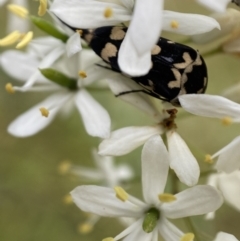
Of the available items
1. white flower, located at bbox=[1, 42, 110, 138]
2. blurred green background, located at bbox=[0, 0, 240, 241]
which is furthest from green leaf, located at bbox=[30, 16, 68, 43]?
blurred green background, located at bbox=[0, 0, 240, 241]

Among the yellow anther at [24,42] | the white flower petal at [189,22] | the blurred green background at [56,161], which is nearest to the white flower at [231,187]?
the white flower petal at [189,22]

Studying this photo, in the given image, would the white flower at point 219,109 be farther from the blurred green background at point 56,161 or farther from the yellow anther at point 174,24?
the blurred green background at point 56,161

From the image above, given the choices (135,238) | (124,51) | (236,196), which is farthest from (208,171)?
(124,51)

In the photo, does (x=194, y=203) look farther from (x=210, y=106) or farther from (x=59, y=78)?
(x=59, y=78)

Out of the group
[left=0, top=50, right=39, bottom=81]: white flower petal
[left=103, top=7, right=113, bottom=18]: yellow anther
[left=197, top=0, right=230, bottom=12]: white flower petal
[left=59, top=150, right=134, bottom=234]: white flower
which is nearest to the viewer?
[left=197, top=0, right=230, bottom=12]: white flower petal

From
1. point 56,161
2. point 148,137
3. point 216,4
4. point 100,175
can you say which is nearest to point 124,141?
point 148,137

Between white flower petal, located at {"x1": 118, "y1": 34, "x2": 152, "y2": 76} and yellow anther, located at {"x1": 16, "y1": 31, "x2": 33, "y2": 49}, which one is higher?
white flower petal, located at {"x1": 118, "y1": 34, "x2": 152, "y2": 76}

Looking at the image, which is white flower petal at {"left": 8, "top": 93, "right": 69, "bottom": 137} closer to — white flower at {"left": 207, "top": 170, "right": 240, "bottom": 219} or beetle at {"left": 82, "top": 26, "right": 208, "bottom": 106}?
beetle at {"left": 82, "top": 26, "right": 208, "bottom": 106}
